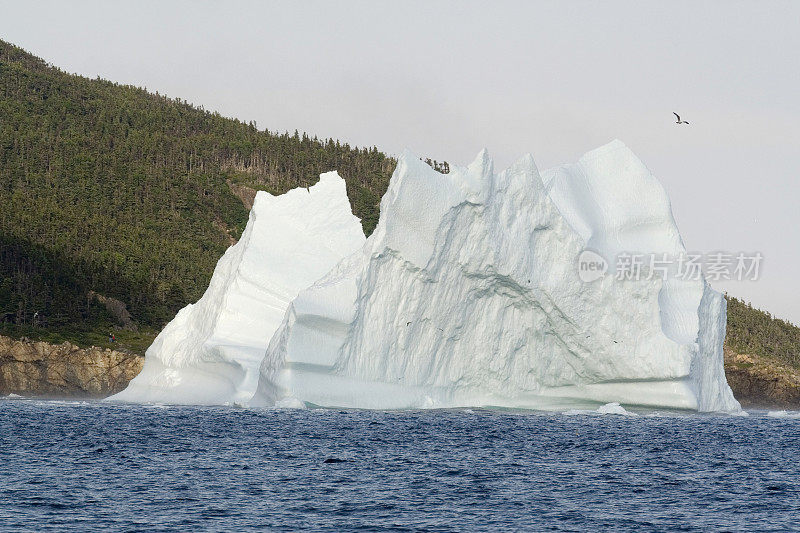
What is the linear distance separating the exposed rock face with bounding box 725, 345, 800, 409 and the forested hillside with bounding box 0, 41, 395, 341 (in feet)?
173

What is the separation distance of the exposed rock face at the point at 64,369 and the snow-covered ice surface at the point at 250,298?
97.2 ft

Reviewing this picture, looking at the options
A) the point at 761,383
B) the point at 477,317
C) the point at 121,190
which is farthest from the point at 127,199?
the point at 477,317

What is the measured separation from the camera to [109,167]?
15112 centimetres

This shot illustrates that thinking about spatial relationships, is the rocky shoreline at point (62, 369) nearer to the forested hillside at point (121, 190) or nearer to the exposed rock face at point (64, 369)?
the exposed rock face at point (64, 369)

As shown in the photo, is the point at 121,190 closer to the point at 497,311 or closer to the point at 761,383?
the point at 761,383

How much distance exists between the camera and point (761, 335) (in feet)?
440

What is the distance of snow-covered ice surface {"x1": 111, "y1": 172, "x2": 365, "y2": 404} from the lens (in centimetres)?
5309

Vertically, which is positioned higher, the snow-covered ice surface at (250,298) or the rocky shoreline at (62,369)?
the snow-covered ice surface at (250,298)

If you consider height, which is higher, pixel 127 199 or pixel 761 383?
pixel 127 199

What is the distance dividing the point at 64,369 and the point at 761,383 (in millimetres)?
70884

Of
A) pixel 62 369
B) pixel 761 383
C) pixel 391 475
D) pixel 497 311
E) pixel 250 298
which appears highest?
pixel 761 383

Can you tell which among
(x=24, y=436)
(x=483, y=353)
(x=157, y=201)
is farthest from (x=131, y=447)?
(x=157, y=201)

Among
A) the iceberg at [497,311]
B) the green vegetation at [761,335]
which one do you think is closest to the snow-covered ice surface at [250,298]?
the iceberg at [497,311]

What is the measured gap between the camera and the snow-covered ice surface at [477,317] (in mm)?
45375
